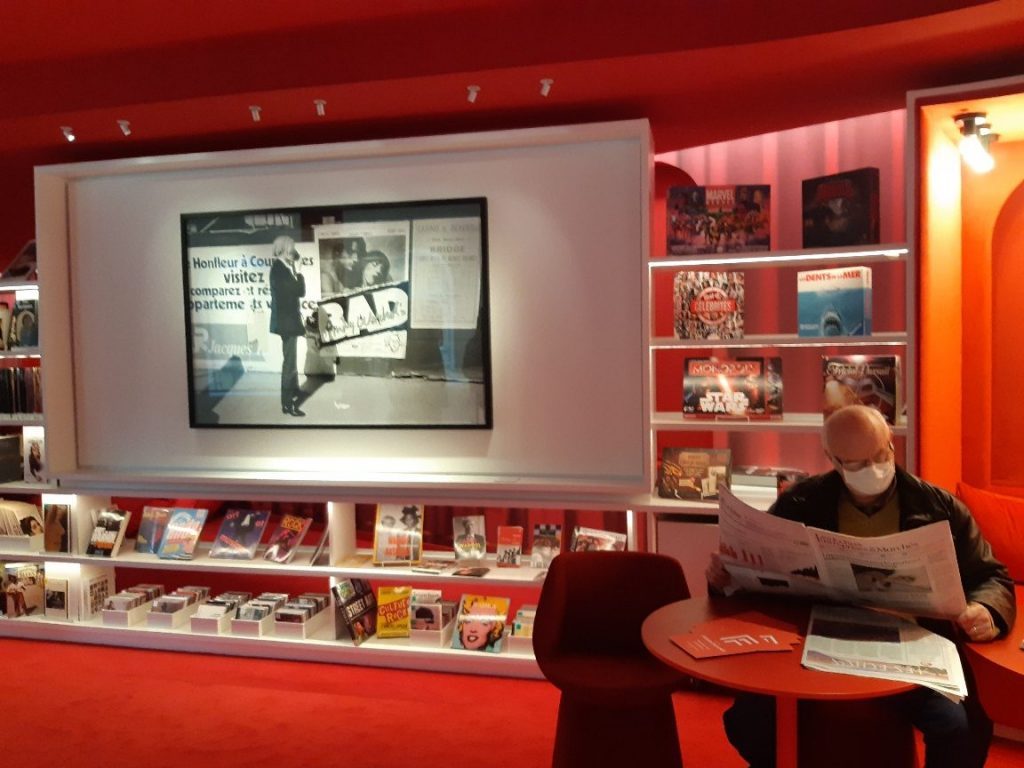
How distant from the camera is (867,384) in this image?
3627mm

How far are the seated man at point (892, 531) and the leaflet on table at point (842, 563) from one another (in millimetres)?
101

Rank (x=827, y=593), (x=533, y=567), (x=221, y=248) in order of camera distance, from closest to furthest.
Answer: (x=827, y=593)
(x=533, y=567)
(x=221, y=248)

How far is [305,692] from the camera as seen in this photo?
3918 millimetres

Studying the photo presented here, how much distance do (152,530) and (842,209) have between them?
4.07 metres

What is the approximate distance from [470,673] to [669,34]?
10.1 feet

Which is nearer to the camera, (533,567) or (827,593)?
(827,593)

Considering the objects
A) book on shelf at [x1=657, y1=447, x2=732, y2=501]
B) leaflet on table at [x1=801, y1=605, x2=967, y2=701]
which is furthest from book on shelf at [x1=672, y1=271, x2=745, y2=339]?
leaflet on table at [x1=801, y1=605, x2=967, y2=701]

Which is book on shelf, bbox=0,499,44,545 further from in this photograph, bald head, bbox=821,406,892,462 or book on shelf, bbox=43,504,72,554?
bald head, bbox=821,406,892,462

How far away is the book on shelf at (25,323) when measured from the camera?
4883 mm

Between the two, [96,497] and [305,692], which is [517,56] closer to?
[305,692]

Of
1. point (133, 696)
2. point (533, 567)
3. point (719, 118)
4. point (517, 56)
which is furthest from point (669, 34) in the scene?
point (133, 696)

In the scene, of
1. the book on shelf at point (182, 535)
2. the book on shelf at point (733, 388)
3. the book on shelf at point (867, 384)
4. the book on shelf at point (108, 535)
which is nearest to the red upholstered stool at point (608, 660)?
the book on shelf at point (733, 388)

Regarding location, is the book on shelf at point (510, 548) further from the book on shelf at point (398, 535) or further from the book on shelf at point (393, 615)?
the book on shelf at point (393, 615)

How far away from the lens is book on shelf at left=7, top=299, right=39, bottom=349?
488cm
